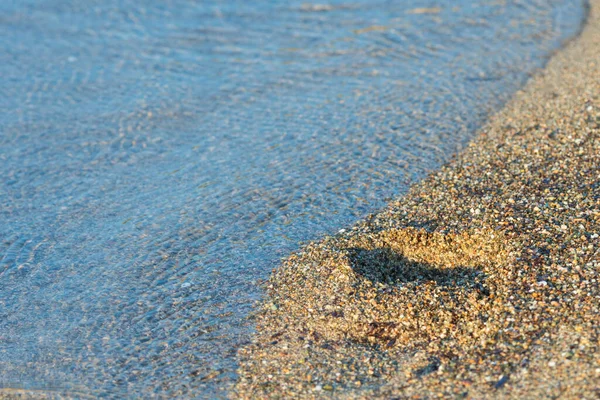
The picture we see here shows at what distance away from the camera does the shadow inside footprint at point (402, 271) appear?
478cm

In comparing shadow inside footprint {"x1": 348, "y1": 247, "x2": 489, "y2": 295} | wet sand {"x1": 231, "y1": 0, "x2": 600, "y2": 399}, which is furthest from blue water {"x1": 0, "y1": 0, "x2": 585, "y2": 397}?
shadow inside footprint {"x1": 348, "y1": 247, "x2": 489, "y2": 295}

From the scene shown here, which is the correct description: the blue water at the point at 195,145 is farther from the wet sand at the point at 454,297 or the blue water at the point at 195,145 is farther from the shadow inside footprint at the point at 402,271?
the shadow inside footprint at the point at 402,271

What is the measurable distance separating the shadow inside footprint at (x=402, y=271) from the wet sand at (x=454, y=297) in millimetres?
13

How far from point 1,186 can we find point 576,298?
16.1 ft

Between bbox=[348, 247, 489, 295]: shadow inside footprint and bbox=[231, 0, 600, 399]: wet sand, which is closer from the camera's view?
bbox=[231, 0, 600, 399]: wet sand

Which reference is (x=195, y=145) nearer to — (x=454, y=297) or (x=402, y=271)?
(x=402, y=271)

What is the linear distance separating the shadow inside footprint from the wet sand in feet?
0.04

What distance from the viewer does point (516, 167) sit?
20.0 feet

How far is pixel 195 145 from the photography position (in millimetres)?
7223

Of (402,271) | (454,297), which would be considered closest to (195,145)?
(402,271)

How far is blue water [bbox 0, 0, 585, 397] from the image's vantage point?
15.8ft

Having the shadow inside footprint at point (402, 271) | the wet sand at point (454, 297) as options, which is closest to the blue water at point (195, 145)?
the wet sand at point (454, 297)

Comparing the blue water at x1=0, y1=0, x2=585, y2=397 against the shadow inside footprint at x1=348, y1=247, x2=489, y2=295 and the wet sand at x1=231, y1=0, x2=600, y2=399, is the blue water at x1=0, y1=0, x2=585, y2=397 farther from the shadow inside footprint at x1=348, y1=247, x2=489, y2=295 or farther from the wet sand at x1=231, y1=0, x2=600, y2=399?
the shadow inside footprint at x1=348, y1=247, x2=489, y2=295

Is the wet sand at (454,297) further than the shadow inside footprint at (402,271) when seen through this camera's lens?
No
